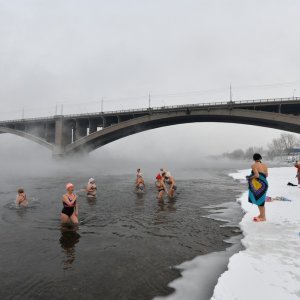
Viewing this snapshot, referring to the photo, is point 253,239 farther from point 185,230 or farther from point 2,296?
point 2,296

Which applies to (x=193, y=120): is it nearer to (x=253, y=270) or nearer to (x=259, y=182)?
(x=259, y=182)

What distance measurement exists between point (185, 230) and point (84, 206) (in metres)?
5.97

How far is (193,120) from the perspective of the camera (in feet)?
201

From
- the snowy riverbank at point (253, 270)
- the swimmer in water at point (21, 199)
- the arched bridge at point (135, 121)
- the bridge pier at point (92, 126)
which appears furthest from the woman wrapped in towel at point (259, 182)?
the bridge pier at point (92, 126)

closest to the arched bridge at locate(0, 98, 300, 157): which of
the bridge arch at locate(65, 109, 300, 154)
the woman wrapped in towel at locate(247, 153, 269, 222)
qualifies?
the bridge arch at locate(65, 109, 300, 154)

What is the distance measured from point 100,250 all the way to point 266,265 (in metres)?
3.73

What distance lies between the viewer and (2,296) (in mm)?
4371

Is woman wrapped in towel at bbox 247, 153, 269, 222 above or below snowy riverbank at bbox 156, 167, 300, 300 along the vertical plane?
above

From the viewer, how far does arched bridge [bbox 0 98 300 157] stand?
48062 mm

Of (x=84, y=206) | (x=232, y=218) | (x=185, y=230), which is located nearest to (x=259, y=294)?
(x=185, y=230)

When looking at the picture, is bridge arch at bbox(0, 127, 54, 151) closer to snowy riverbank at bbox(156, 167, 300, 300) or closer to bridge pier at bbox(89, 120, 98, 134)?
bridge pier at bbox(89, 120, 98, 134)

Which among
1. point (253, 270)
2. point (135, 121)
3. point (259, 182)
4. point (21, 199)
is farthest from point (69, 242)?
point (135, 121)

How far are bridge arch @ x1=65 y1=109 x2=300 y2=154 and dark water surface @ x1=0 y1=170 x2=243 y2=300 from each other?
40466mm

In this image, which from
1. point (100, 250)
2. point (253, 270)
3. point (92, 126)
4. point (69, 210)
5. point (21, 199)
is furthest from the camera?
point (92, 126)
